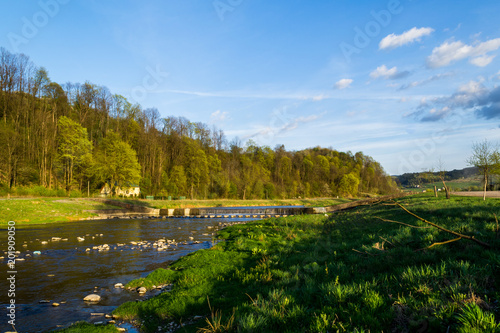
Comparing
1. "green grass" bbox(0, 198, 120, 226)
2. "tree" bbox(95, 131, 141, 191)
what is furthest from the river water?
"tree" bbox(95, 131, 141, 191)

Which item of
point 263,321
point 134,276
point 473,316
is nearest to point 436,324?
point 473,316

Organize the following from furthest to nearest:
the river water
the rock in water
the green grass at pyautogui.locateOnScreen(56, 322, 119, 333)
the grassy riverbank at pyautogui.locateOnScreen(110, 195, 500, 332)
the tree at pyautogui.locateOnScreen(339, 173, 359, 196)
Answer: the tree at pyautogui.locateOnScreen(339, 173, 359, 196)
the rock in water
the river water
the green grass at pyautogui.locateOnScreen(56, 322, 119, 333)
the grassy riverbank at pyautogui.locateOnScreen(110, 195, 500, 332)

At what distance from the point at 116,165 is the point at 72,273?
50837mm

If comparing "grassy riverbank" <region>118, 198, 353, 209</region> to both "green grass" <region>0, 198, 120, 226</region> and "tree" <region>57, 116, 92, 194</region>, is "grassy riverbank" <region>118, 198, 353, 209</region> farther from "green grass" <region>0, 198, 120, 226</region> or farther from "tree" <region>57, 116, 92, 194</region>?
"green grass" <region>0, 198, 120, 226</region>

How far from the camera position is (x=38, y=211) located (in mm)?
30000

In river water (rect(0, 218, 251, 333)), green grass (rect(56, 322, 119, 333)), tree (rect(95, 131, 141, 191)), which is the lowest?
river water (rect(0, 218, 251, 333))

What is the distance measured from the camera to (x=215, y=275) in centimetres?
1042

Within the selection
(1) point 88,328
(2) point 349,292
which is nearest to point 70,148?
(1) point 88,328

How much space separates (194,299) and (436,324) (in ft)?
20.3

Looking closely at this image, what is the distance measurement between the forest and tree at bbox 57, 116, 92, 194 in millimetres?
179

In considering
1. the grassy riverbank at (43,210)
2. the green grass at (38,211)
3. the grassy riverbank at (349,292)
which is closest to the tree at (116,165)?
the grassy riverbank at (43,210)

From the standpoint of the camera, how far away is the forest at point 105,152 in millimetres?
52031

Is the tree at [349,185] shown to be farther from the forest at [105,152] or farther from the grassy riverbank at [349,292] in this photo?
the grassy riverbank at [349,292]

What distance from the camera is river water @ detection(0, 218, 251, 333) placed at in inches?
295
